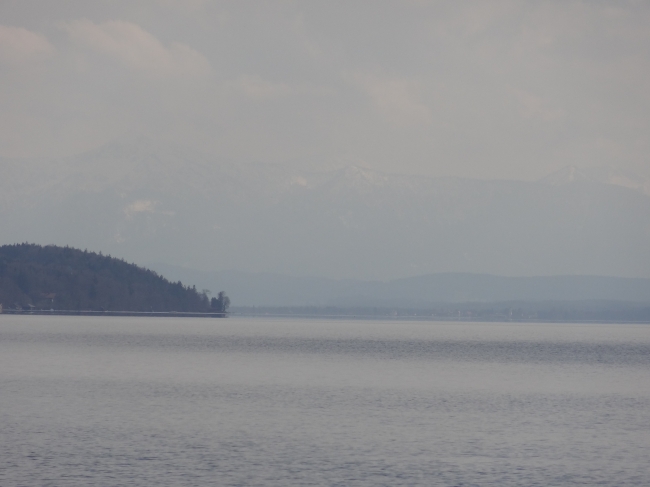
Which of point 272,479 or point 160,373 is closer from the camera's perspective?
point 272,479

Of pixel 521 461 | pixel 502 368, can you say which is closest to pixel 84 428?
pixel 521 461

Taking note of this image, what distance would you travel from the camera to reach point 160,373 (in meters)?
100

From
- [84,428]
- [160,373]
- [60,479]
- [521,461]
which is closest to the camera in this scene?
[60,479]

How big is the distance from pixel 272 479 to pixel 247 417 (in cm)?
2146

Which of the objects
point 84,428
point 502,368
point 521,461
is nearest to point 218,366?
point 502,368

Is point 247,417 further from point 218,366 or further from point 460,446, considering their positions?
point 218,366

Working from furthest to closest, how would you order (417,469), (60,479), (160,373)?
(160,373), (417,469), (60,479)

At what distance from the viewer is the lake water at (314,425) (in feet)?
143

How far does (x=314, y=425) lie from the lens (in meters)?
59.7

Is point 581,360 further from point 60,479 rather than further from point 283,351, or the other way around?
point 60,479

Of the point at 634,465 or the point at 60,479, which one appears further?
the point at 634,465

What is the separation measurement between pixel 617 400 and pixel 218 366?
53.2m

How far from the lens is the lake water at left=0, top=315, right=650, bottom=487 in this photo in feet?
143

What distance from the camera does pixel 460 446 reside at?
5228 cm
